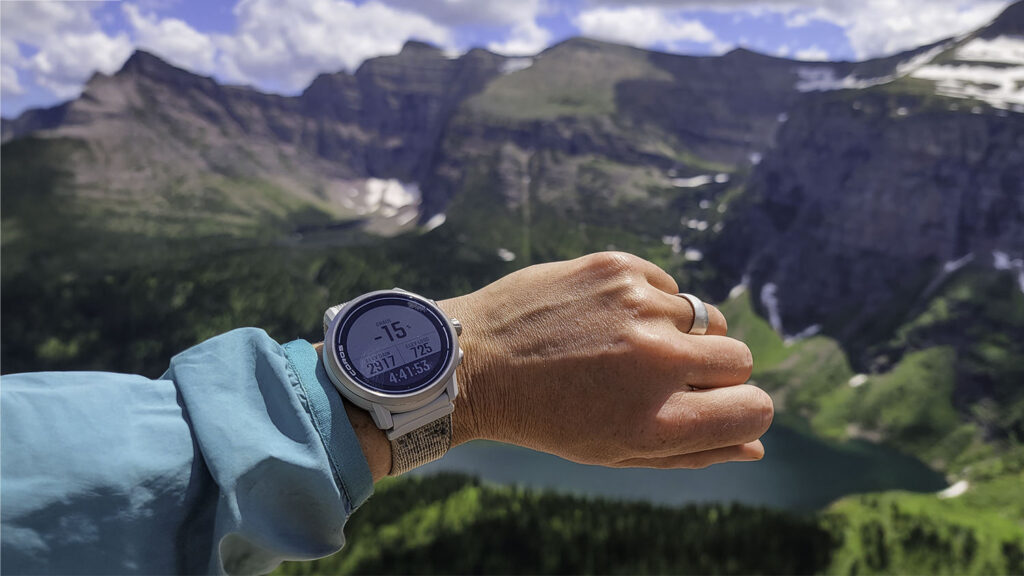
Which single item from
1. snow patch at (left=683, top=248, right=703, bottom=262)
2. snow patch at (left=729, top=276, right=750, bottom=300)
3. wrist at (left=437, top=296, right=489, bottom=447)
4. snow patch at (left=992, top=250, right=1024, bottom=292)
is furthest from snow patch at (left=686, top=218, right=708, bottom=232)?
wrist at (left=437, top=296, right=489, bottom=447)

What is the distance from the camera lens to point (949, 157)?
488 ft

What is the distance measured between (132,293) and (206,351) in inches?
7018

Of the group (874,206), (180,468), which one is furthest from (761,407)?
(874,206)

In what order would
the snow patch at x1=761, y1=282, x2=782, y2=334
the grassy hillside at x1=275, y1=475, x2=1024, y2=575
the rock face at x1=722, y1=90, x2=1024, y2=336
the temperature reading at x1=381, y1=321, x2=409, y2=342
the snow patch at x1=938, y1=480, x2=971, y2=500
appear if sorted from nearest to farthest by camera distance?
the temperature reading at x1=381, y1=321, x2=409, y2=342, the grassy hillside at x1=275, y1=475, x2=1024, y2=575, the snow patch at x1=938, y1=480, x2=971, y2=500, the rock face at x1=722, y1=90, x2=1024, y2=336, the snow patch at x1=761, y1=282, x2=782, y2=334

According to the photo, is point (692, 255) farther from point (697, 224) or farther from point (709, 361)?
point (709, 361)

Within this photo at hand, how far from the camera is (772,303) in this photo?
164 meters

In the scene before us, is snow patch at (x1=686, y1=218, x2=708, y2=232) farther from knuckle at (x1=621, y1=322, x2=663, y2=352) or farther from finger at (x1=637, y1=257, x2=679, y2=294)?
knuckle at (x1=621, y1=322, x2=663, y2=352)

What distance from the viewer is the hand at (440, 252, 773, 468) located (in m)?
3.54

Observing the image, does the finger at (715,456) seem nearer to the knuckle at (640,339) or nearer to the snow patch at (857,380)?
the knuckle at (640,339)

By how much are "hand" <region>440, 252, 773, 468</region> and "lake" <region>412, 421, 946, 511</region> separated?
89437mm

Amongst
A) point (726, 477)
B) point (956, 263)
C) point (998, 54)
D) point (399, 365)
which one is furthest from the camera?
point (998, 54)

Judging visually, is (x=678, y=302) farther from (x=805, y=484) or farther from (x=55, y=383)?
(x=805, y=484)

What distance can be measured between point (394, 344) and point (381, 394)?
0.35m

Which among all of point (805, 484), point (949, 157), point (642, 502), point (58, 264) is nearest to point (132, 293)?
point (58, 264)
